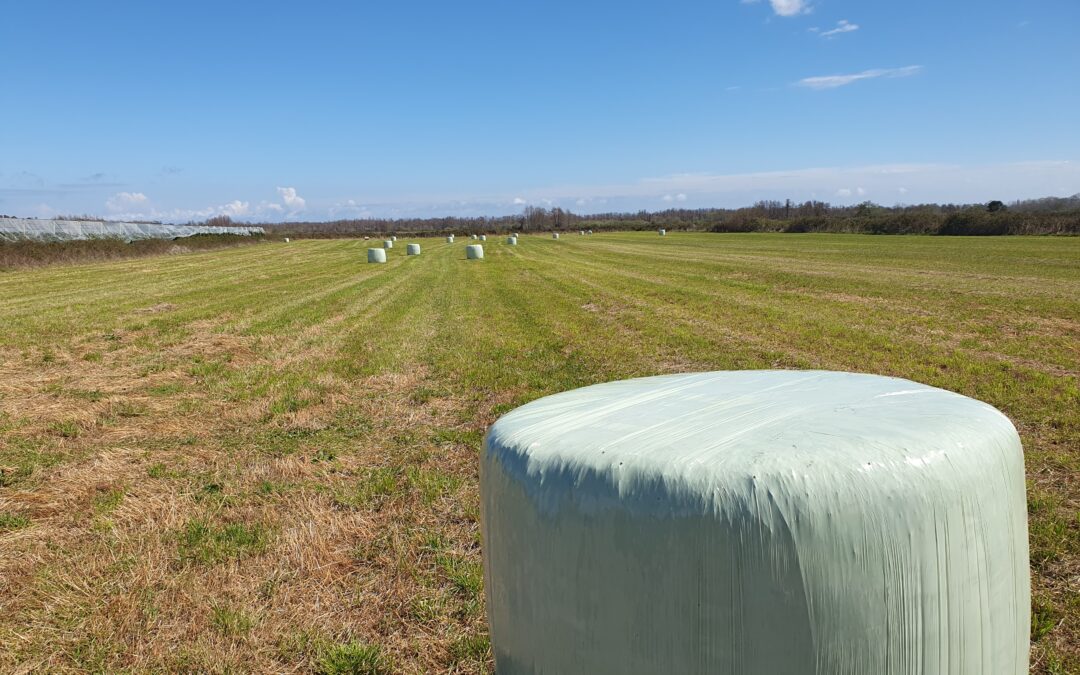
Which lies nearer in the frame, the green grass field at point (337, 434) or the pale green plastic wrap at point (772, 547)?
the pale green plastic wrap at point (772, 547)

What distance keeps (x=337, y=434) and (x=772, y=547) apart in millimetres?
5507

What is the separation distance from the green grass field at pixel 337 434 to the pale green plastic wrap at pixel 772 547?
143cm

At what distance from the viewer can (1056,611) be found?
326 centimetres

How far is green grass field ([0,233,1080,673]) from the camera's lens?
3.29 meters

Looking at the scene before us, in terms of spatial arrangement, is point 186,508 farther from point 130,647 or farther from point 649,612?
point 649,612

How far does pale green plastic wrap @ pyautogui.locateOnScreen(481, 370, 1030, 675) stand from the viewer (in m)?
1.67

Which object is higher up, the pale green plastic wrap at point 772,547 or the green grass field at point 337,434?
the pale green plastic wrap at point 772,547

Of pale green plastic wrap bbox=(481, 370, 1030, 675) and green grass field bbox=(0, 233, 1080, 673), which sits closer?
pale green plastic wrap bbox=(481, 370, 1030, 675)

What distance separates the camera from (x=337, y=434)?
6.40 metres

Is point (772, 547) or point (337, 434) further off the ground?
point (772, 547)

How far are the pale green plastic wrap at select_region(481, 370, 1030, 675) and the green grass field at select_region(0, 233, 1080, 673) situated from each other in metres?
1.43

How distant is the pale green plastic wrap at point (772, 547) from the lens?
1.67 metres

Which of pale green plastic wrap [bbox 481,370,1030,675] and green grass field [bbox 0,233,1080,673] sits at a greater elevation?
pale green plastic wrap [bbox 481,370,1030,675]

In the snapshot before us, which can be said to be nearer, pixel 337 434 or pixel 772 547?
pixel 772 547
